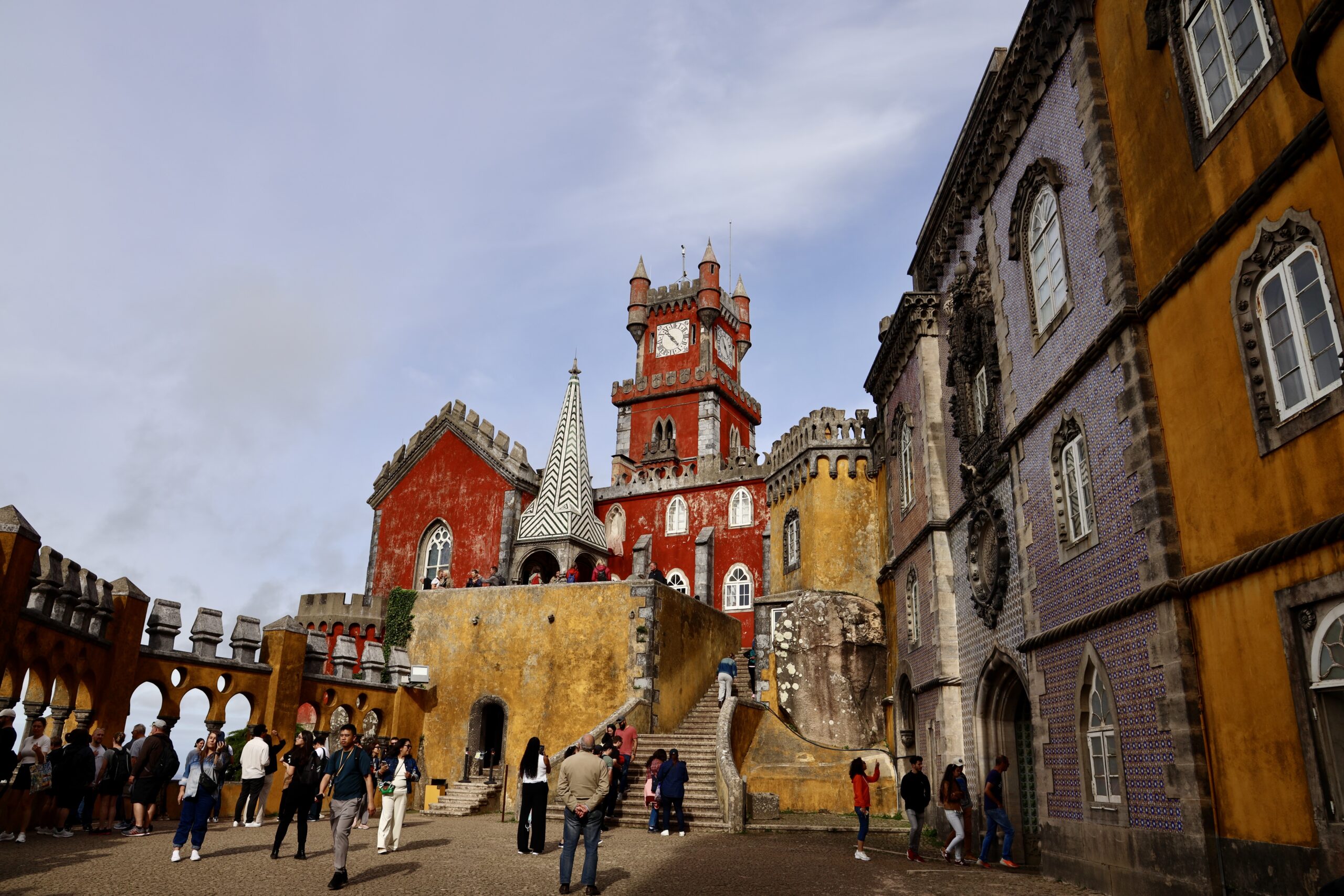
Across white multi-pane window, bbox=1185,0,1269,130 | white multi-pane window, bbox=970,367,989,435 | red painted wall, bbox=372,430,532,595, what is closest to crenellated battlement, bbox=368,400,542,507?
red painted wall, bbox=372,430,532,595

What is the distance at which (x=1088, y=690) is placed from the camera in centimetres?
1045

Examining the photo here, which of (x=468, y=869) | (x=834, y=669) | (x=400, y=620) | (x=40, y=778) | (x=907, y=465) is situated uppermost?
(x=907, y=465)

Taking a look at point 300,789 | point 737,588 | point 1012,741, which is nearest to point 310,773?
point 300,789

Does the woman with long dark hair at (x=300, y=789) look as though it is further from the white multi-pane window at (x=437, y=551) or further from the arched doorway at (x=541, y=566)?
the white multi-pane window at (x=437, y=551)

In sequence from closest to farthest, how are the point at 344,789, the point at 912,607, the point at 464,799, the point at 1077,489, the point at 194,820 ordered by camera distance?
the point at 344,789, the point at 194,820, the point at 1077,489, the point at 464,799, the point at 912,607

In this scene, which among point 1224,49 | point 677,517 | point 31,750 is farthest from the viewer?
point 677,517

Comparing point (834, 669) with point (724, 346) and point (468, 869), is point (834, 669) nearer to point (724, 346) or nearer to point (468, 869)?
point (468, 869)

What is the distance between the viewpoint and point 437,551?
32938mm

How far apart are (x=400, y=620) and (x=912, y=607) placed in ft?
41.6

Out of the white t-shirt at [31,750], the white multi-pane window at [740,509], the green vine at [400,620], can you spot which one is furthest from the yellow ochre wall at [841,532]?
the white t-shirt at [31,750]

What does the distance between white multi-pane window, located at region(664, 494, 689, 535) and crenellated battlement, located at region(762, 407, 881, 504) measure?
493 cm

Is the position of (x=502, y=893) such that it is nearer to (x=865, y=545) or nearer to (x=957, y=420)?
(x=957, y=420)

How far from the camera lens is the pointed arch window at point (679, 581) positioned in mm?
33094

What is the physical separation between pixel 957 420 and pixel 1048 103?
18.7ft
